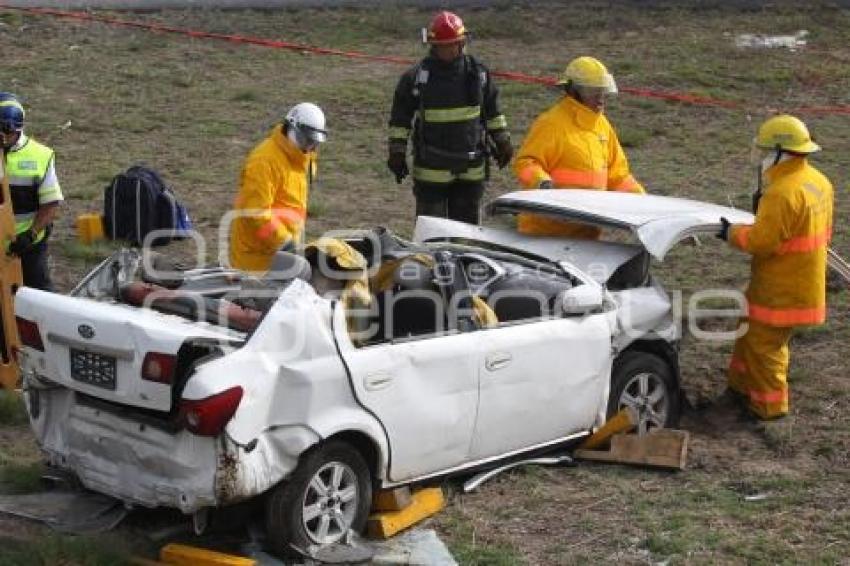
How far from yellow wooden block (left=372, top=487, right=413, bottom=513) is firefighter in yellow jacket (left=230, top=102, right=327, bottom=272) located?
192 centimetres

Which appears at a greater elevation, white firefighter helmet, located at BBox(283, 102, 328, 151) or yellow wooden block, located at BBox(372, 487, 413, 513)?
white firefighter helmet, located at BBox(283, 102, 328, 151)

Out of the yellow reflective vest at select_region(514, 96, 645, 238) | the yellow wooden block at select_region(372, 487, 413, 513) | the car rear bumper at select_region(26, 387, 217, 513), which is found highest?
the yellow reflective vest at select_region(514, 96, 645, 238)

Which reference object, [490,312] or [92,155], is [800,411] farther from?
[92,155]

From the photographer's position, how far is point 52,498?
23.3 feet

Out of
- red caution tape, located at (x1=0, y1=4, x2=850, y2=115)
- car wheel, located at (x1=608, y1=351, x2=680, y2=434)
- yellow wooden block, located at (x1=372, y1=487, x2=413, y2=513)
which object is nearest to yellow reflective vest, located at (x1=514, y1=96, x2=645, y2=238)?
car wheel, located at (x1=608, y1=351, x2=680, y2=434)

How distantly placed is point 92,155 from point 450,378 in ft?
26.3

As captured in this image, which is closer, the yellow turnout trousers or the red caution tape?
the yellow turnout trousers

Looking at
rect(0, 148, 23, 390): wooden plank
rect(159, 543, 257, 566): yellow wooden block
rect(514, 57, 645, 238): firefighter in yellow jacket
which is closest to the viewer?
rect(159, 543, 257, 566): yellow wooden block

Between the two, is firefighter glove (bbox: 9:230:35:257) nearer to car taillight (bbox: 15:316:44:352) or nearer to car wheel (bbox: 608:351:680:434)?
car taillight (bbox: 15:316:44:352)

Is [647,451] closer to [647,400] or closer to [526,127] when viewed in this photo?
[647,400]

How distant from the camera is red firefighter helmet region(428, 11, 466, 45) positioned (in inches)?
380

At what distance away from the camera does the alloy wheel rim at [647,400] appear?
809 cm

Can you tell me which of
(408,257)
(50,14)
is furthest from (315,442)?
(50,14)

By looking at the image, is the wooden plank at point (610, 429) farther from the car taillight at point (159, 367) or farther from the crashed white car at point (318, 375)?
the car taillight at point (159, 367)
